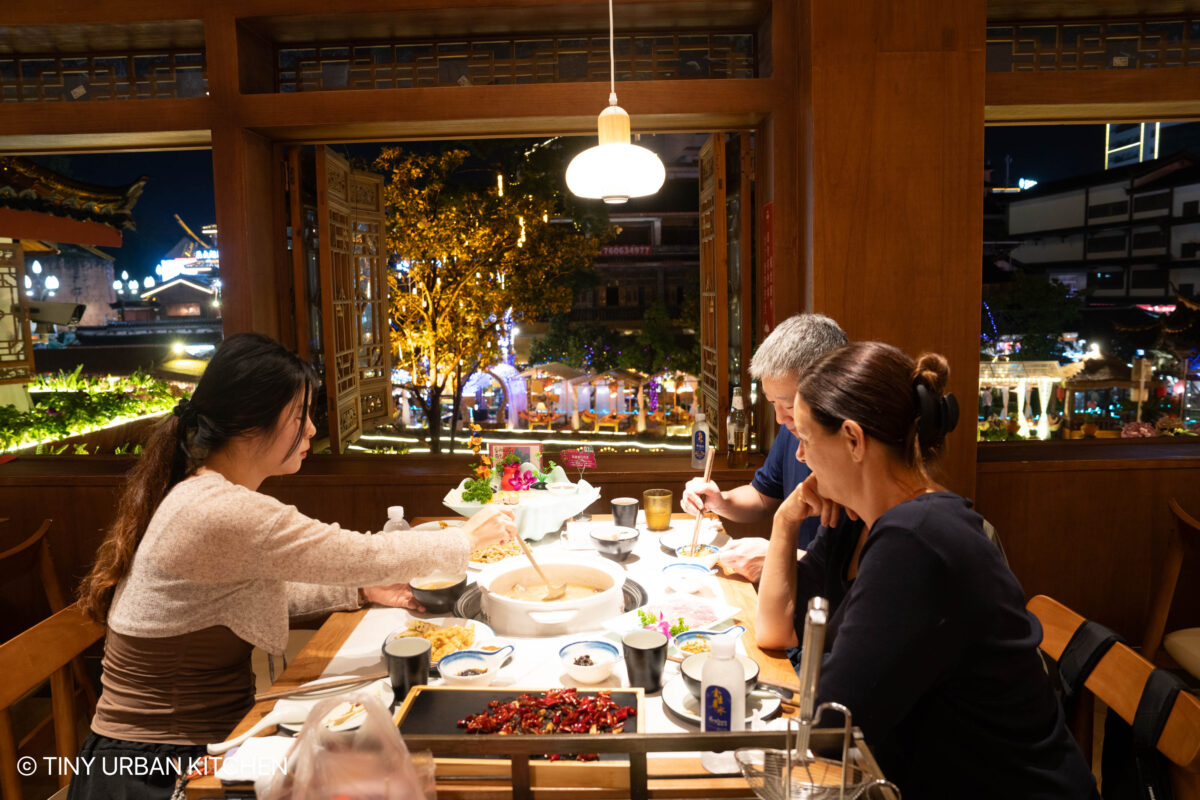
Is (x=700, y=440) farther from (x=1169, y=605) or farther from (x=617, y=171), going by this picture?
(x=1169, y=605)

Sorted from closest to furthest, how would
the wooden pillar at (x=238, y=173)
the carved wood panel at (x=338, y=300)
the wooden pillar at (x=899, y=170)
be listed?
the wooden pillar at (x=899, y=170) < the wooden pillar at (x=238, y=173) < the carved wood panel at (x=338, y=300)

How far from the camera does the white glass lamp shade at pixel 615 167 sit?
2217 mm

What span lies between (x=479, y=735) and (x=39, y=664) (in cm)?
121

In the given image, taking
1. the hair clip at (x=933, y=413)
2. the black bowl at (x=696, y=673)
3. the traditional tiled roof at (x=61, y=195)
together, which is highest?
the traditional tiled roof at (x=61, y=195)

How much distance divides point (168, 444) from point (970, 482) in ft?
9.52

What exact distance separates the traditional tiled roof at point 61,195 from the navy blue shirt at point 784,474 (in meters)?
4.36

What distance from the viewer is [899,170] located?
306 centimetres

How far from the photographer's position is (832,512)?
1609mm

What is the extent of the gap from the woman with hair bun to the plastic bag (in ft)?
1.89

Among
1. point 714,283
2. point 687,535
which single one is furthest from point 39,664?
point 714,283

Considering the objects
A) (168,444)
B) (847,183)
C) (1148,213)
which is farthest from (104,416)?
(1148,213)

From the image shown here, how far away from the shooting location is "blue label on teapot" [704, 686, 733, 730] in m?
1.19

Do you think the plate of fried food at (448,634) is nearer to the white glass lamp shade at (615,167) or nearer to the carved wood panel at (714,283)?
the white glass lamp shade at (615,167)

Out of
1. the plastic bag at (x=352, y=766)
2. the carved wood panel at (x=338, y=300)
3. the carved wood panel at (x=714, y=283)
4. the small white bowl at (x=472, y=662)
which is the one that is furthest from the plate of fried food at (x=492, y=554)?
the carved wood panel at (x=338, y=300)
